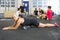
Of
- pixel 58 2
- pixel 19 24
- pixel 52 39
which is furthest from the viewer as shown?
pixel 58 2

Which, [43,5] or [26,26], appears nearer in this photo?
[26,26]

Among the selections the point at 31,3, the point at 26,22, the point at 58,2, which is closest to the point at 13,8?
the point at 31,3

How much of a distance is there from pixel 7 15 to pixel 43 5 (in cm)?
538

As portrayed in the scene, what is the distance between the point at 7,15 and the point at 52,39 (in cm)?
824

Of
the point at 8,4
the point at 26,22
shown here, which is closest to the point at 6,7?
the point at 8,4

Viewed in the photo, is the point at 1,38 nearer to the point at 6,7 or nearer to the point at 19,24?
the point at 19,24

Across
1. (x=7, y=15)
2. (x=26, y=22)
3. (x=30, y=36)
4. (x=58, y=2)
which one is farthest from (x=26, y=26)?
(x=58, y=2)

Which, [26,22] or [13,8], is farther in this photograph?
[13,8]

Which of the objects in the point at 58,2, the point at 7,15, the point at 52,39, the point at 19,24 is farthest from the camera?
the point at 58,2

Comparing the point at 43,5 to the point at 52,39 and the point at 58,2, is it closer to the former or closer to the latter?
the point at 58,2

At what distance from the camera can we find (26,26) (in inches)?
187

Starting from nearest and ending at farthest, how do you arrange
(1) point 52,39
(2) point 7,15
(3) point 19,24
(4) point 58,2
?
(1) point 52,39, (3) point 19,24, (2) point 7,15, (4) point 58,2

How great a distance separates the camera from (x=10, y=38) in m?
3.41

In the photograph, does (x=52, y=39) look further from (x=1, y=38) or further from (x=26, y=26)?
(x=26, y=26)
